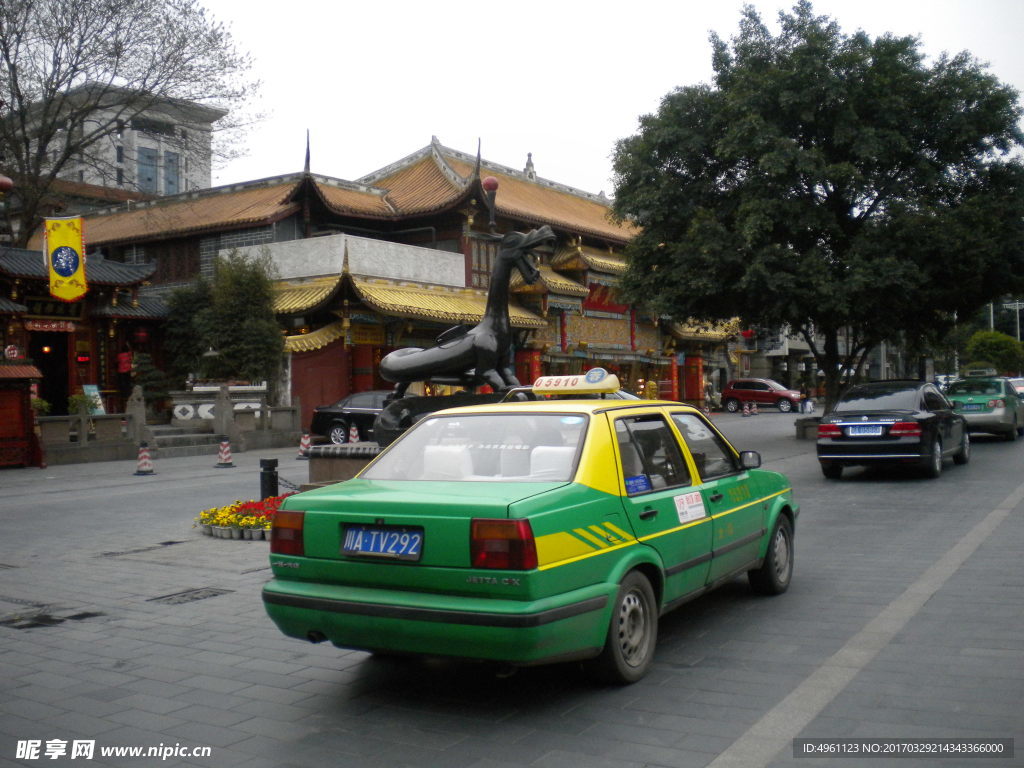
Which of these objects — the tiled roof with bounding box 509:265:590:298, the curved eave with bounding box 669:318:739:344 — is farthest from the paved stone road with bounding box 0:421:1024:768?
the curved eave with bounding box 669:318:739:344

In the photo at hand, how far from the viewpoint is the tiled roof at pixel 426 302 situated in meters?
26.5

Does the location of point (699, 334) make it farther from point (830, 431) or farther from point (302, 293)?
point (830, 431)

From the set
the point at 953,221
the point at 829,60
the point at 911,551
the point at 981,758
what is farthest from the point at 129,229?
the point at 981,758

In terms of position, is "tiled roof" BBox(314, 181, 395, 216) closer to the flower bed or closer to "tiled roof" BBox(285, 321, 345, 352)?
"tiled roof" BBox(285, 321, 345, 352)

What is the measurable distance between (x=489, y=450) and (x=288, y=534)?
114 cm

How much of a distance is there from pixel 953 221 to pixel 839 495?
10042 millimetres

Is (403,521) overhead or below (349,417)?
below

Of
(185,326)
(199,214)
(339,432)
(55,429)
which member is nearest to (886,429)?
(339,432)

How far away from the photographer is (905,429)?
12.8 metres

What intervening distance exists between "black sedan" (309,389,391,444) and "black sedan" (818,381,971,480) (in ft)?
39.9

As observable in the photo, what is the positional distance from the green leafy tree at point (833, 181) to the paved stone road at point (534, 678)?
12029 millimetres

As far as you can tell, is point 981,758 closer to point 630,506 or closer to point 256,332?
point 630,506

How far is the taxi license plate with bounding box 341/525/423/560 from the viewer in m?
4.13

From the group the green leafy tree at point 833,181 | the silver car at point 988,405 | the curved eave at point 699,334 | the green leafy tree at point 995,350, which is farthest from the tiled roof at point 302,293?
the green leafy tree at point 995,350
